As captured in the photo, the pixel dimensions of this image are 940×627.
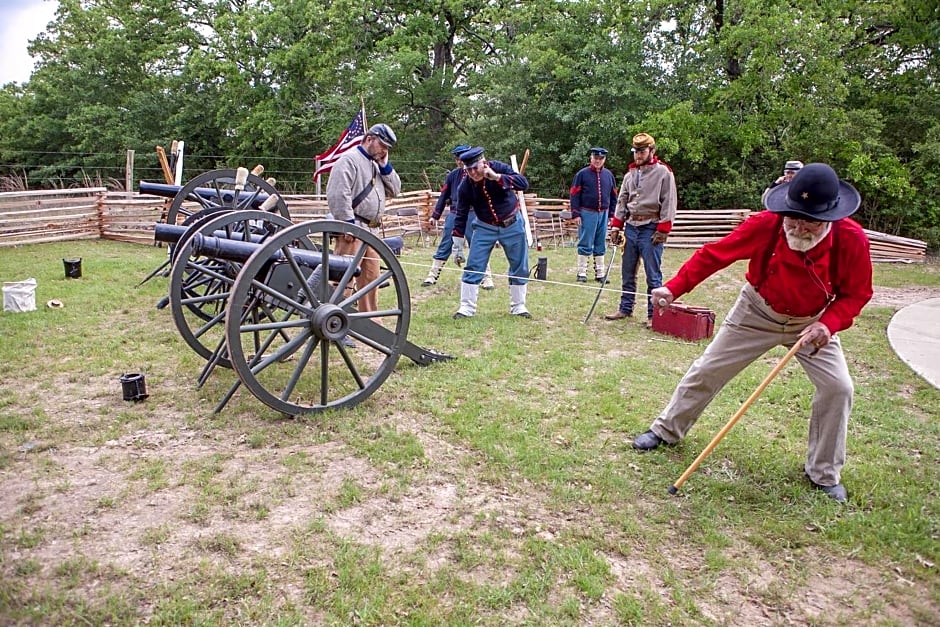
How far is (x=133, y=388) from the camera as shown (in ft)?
15.8

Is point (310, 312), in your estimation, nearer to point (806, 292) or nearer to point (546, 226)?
point (806, 292)

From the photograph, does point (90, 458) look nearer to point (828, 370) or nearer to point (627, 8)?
point (828, 370)

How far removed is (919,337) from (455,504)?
19.8 ft

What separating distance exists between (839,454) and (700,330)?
324cm

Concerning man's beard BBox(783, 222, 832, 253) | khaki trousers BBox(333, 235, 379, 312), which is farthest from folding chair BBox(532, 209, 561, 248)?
man's beard BBox(783, 222, 832, 253)

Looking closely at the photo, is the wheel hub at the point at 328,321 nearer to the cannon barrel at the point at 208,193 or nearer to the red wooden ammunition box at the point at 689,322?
the red wooden ammunition box at the point at 689,322

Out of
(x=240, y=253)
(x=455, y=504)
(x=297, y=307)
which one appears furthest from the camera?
(x=240, y=253)

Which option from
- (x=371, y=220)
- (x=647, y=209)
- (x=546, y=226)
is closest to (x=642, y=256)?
(x=647, y=209)

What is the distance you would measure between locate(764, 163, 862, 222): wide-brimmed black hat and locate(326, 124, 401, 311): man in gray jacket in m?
3.74

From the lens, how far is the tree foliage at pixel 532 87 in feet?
56.7

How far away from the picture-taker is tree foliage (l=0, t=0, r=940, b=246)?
17.3 meters

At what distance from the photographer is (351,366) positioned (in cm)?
460

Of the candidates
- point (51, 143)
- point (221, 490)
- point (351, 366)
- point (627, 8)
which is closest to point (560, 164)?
point (627, 8)

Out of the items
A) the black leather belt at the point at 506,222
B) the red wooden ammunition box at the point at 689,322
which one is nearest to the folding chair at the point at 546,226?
the black leather belt at the point at 506,222
